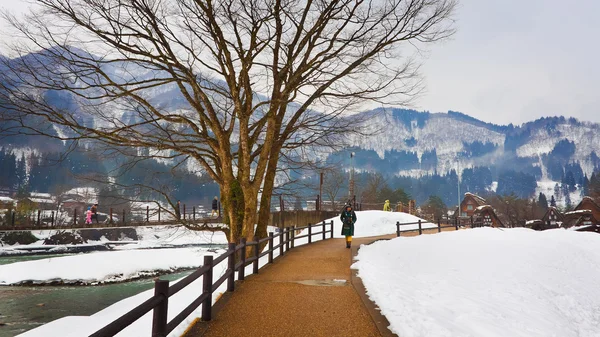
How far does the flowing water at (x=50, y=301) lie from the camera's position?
1369 centimetres

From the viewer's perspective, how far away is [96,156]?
39.1 ft

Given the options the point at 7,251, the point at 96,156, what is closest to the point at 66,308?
the point at 96,156

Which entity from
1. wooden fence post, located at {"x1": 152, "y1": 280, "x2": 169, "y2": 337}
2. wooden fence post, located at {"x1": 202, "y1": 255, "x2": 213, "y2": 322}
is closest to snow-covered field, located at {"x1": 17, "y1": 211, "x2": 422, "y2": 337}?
wooden fence post, located at {"x1": 202, "y1": 255, "x2": 213, "y2": 322}

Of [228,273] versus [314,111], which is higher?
[314,111]

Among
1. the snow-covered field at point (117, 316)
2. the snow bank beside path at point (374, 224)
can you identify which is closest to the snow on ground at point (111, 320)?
the snow-covered field at point (117, 316)

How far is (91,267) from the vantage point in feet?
79.7

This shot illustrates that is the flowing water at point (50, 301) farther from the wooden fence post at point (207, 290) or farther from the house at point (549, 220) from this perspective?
the house at point (549, 220)

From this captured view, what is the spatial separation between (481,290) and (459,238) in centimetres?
974

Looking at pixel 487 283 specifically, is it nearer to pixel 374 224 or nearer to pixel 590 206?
pixel 374 224

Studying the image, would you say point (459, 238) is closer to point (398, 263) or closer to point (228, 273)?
point (398, 263)

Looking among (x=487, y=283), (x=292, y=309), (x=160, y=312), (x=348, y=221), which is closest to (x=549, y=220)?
(x=348, y=221)

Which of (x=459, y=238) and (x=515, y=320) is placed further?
(x=459, y=238)

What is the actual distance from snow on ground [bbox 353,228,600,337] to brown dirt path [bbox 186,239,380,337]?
23.3 inches

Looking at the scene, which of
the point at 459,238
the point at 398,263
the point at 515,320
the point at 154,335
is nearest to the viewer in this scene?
the point at 154,335
